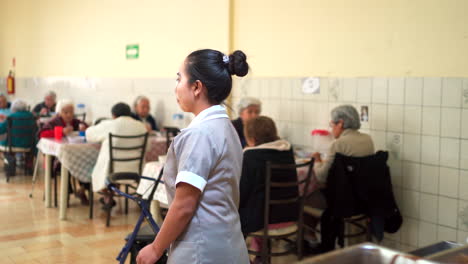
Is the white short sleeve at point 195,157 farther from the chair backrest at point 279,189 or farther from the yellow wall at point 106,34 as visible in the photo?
the yellow wall at point 106,34

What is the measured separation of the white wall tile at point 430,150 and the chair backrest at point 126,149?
2617 mm

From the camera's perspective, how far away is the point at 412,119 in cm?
416

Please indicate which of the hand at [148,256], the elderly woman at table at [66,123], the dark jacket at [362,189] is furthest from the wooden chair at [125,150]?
the hand at [148,256]

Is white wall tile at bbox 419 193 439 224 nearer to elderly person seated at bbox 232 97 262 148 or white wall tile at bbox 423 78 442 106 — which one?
white wall tile at bbox 423 78 442 106

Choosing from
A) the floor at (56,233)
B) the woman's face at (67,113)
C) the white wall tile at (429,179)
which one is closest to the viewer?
the white wall tile at (429,179)

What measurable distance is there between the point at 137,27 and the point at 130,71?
2.14 feet

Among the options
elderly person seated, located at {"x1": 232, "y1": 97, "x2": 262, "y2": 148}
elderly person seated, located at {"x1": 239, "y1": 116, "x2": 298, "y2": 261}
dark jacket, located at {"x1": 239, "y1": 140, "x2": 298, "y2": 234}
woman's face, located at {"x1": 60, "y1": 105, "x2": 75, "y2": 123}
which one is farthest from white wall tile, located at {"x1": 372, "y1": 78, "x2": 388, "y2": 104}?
woman's face, located at {"x1": 60, "y1": 105, "x2": 75, "y2": 123}

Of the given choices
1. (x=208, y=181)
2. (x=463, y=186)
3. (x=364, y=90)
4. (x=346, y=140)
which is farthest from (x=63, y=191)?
(x=208, y=181)

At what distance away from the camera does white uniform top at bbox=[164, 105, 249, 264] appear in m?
1.82

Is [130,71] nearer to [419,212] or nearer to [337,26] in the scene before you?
[337,26]

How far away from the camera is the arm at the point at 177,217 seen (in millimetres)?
1818

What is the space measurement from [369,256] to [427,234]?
9.94ft

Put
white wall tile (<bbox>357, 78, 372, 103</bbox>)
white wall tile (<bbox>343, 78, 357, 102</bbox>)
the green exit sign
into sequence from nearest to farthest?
white wall tile (<bbox>357, 78, 372, 103</bbox>)
white wall tile (<bbox>343, 78, 357, 102</bbox>)
the green exit sign

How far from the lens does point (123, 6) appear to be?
7953mm
